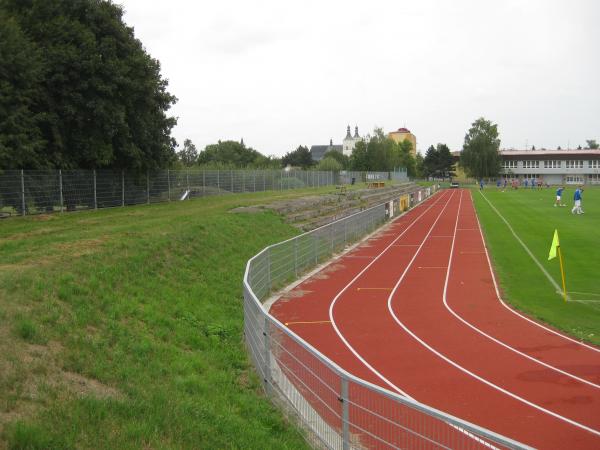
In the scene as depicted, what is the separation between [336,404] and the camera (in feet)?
20.6

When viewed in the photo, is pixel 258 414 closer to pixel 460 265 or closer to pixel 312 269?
pixel 312 269

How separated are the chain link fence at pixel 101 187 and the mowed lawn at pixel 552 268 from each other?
57.8 ft

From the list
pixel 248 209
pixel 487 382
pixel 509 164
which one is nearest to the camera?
pixel 487 382

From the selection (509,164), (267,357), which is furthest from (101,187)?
(509,164)

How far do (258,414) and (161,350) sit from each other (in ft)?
8.01

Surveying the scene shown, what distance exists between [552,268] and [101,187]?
19.4 m

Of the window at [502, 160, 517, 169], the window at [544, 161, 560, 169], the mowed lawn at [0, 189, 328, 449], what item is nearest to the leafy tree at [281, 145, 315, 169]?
the window at [502, 160, 517, 169]

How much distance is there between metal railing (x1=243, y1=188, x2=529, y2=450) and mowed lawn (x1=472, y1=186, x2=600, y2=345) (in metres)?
6.95

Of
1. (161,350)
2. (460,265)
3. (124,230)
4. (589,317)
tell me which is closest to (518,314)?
(589,317)

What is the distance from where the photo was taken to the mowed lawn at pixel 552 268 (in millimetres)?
13344

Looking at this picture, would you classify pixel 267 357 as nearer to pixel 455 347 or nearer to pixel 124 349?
pixel 124 349

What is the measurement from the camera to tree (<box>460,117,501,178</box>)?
113750mm

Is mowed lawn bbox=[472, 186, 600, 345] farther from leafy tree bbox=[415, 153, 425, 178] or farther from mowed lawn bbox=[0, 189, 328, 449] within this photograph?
leafy tree bbox=[415, 153, 425, 178]

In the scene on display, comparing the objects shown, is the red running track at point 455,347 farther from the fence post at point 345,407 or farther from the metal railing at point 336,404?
the fence post at point 345,407
